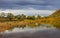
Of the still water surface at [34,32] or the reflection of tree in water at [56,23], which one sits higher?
the reflection of tree in water at [56,23]

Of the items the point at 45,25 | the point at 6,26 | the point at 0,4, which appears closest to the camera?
the point at 0,4

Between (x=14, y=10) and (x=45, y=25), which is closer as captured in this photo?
(x=14, y=10)

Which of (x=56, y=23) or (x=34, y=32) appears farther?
(x=56, y=23)

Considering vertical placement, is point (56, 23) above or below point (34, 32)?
above

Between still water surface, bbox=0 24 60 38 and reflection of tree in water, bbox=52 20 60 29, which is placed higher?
reflection of tree in water, bbox=52 20 60 29

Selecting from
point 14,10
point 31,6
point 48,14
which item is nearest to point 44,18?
point 48,14

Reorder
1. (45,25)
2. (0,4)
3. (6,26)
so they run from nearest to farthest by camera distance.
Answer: (0,4), (6,26), (45,25)

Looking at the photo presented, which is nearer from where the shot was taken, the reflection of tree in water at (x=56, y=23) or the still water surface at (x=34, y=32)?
the still water surface at (x=34, y=32)

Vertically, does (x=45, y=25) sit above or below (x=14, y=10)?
below

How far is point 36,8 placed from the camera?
24.9 ft

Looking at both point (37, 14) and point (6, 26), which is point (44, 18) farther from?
point (6, 26)

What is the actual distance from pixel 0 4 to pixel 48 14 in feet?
6.35

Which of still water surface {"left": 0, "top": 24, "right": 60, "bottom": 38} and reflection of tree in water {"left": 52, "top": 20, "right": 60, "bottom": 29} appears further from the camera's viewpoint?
reflection of tree in water {"left": 52, "top": 20, "right": 60, "bottom": 29}

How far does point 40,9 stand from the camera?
7.61 m
